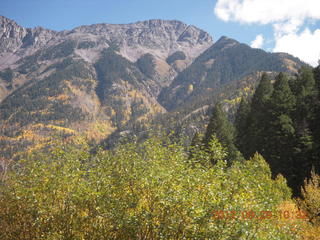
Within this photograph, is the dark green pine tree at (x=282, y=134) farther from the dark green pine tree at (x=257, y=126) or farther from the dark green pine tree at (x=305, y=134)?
the dark green pine tree at (x=257, y=126)

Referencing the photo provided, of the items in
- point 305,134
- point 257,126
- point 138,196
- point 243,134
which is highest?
point 257,126

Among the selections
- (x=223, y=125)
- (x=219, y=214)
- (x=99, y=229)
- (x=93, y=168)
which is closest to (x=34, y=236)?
(x=99, y=229)

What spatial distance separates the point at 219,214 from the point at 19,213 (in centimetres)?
1195

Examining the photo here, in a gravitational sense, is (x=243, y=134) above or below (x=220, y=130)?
above

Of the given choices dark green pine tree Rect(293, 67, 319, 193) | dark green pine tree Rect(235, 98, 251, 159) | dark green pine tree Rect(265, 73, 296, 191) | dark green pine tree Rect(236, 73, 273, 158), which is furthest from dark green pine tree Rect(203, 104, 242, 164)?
dark green pine tree Rect(293, 67, 319, 193)

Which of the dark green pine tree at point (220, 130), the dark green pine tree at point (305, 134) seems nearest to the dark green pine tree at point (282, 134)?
the dark green pine tree at point (305, 134)

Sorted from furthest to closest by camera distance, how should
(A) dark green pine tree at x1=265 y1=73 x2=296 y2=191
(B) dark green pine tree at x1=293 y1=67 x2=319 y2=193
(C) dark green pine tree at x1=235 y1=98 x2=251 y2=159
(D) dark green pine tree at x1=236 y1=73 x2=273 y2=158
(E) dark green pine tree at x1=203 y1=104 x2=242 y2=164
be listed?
(C) dark green pine tree at x1=235 y1=98 x2=251 y2=159 < (E) dark green pine tree at x1=203 y1=104 x2=242 y2=164 < (D) dark green pine tree at x1=236 y1=73 x2=273 y2=158 < (A) dark green pine tree at x1=265 y1=73 x2=296 y2=191 < (B) dark green pine tree at x1=293 y1=67 x2=319 y2=193

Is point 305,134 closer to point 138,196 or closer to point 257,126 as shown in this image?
point 257,126

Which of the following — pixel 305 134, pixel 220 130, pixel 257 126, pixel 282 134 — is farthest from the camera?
pixel 220 130

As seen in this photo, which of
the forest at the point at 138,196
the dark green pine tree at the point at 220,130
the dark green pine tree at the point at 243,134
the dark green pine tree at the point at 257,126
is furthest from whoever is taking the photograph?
the dark green pine tree at the point at 243,134

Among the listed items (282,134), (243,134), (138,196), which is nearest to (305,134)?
(282,134)

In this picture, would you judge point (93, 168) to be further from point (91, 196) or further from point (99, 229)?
point (99, 229)

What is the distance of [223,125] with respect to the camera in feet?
196

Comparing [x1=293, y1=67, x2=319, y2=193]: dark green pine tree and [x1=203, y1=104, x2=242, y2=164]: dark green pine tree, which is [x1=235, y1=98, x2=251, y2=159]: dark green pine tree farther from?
[x1=293, y1=67, x2=319, y2=193]: dark green pine tree
